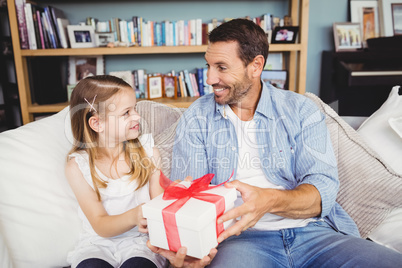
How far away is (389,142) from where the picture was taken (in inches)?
51.4

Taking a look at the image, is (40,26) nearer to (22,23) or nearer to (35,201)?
(22,23)

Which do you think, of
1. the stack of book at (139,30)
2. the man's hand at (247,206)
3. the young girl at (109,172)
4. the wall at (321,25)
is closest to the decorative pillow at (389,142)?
the man's hand at (247,206)

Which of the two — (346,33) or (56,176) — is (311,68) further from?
(56,176)

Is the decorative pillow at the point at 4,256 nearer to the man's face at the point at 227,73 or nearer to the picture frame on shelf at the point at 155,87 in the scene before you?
the man's face at the point at 227,73

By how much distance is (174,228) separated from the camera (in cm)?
80

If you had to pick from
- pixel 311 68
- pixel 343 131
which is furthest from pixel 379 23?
pixel 343 131

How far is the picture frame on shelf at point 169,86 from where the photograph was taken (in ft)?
9.27

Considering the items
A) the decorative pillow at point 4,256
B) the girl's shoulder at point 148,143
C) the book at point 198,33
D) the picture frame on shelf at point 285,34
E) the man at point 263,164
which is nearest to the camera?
the decorative pillow at point 4,256

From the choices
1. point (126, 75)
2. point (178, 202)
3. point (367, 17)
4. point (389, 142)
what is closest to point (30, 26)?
point (126, 75)

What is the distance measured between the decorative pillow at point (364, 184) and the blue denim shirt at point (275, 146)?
5cm

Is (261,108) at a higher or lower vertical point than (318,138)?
higher

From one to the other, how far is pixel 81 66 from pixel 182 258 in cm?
248

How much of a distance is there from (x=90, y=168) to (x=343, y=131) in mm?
994

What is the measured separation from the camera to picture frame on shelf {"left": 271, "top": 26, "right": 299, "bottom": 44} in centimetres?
256
